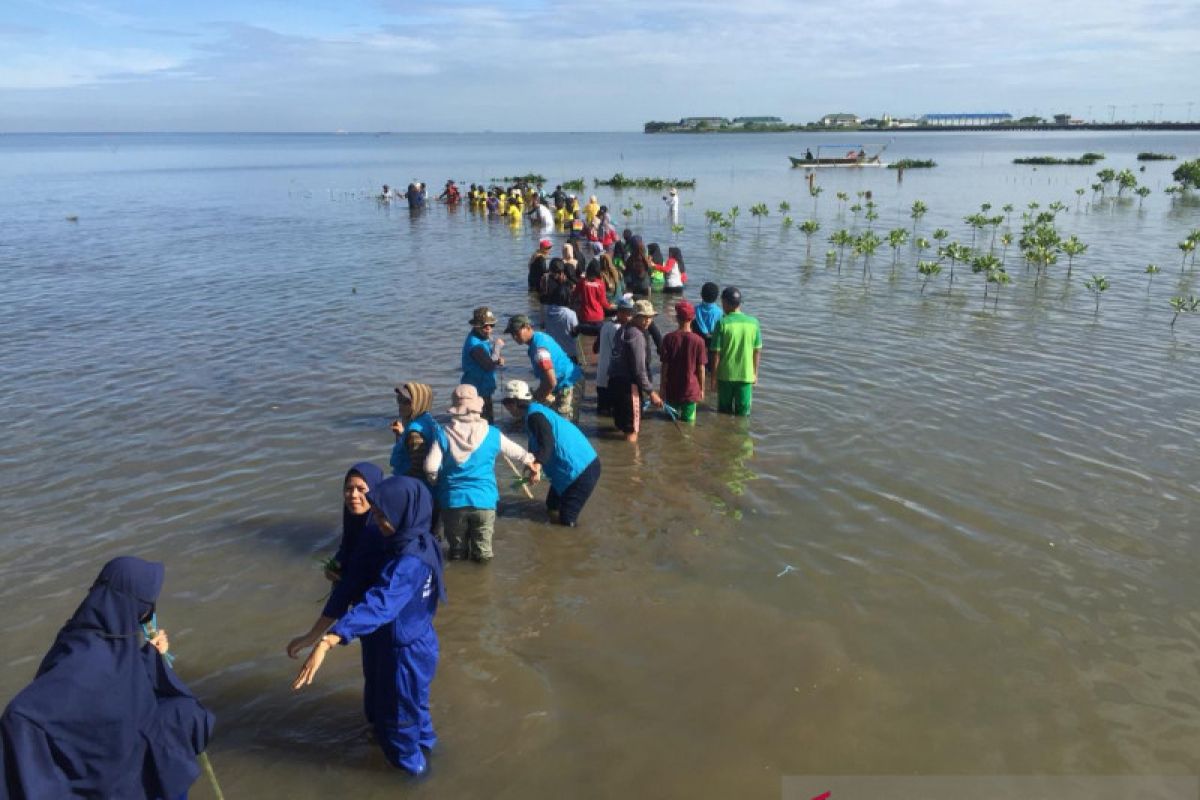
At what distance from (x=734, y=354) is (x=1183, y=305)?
11.0m

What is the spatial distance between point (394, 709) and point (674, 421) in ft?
19.6

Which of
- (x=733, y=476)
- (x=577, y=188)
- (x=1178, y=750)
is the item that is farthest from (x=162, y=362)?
(x=577, y=188)

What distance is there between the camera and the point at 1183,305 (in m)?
14.8

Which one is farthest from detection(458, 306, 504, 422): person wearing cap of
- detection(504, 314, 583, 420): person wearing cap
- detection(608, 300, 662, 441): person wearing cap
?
detection(608, 300, 662, 441): person wearing cap

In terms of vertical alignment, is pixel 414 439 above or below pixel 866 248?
below

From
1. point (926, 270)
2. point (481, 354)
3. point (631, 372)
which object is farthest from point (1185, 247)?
point (481, 354)

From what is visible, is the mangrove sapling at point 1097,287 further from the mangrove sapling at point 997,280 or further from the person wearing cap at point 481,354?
the person wearing cap at point 481,354

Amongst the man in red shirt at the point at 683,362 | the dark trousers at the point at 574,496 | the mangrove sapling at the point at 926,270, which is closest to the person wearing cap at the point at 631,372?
the man in red shirt at the point at 683,362

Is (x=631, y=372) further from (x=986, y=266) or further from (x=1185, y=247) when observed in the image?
(x=1185, y=247)

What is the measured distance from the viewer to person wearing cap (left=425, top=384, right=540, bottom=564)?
18.8 feet

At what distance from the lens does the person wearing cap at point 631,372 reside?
28.3 feet

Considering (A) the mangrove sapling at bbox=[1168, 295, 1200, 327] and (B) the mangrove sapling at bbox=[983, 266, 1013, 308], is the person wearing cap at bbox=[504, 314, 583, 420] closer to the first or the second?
(B) the mangrove sapling at bbox=[983, 266, 1013, 308]

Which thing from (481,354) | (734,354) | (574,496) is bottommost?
(574,496)

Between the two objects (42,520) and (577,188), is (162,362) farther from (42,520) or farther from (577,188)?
(577,188)
